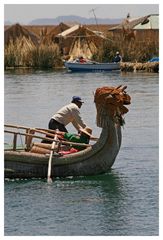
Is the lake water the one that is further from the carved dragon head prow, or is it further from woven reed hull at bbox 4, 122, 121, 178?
the carved dragon head prow

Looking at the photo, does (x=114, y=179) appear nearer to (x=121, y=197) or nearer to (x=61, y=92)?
(x=121, y=197)

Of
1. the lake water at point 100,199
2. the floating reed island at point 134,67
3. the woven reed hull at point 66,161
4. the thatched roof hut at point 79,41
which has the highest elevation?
the thatched roof hut at point 79,41

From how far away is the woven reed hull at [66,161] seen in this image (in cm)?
1634

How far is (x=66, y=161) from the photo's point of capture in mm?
16312

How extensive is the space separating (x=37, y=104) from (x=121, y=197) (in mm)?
16934

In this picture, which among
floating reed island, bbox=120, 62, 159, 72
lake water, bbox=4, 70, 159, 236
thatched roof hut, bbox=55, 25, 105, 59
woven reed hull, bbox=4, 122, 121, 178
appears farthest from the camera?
thatched roof hut, bbox=55, 25, 105, 59

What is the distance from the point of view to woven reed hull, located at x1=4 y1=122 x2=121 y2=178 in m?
16.3

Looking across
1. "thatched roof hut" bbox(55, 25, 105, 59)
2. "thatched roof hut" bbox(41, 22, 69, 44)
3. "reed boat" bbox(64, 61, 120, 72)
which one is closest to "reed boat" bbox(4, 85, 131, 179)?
"reed boat" bbox(64, 61, 120, 72)

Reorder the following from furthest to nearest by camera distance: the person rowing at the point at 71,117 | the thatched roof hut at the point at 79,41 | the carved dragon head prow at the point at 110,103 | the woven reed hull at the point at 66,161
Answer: the thatched roof hut at the point at 79,41
the person rowing at the point at 71,117
the woven reed hull at the point at 66,161
the carved dragon head prow at the point at 110,103

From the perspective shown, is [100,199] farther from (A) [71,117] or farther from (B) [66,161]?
(A) [71,117]

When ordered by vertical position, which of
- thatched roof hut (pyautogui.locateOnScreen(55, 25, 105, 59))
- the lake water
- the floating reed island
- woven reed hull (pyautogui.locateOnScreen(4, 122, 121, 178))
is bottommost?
the lake water

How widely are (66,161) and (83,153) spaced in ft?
1.11

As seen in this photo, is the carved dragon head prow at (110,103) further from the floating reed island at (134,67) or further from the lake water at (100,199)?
the floating reed island at (134,67)

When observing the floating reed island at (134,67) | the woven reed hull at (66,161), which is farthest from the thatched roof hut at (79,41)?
the woven reed hull at (66,161)
